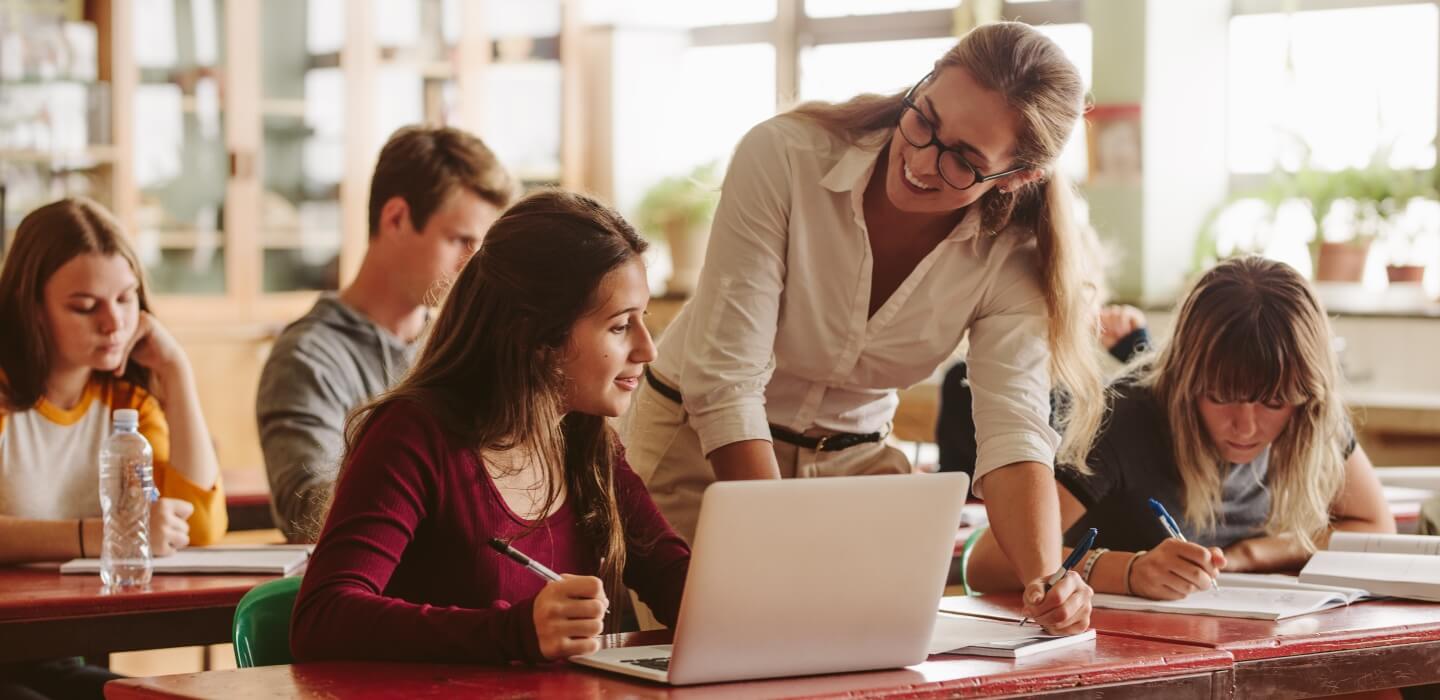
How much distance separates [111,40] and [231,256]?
799mm

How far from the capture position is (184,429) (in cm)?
A: 262

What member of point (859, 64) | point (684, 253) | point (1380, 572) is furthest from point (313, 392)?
point (859, 64)

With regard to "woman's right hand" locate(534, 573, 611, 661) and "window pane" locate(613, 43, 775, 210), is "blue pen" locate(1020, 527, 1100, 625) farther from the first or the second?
"window pane" locate(613, 43, 775, 210)

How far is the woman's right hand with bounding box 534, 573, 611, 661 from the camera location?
1467 millimetres

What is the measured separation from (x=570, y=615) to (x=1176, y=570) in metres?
0.90

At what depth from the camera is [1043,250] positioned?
84.7 inches

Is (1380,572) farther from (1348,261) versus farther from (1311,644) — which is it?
(1348,261)

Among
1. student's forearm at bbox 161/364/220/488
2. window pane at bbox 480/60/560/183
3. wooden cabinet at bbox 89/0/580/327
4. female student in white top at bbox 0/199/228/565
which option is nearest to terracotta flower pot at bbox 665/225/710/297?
window pane at bbox 480/60/560/183

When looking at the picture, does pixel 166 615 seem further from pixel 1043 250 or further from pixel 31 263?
pixel 1043 250

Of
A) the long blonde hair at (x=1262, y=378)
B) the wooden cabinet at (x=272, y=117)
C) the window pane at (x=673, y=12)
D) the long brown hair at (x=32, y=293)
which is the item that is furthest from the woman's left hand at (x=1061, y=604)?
the window pane at (x=673, y=12)

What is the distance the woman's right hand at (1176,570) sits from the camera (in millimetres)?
2037

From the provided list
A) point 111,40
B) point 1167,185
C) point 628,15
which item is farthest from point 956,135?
point 628,15

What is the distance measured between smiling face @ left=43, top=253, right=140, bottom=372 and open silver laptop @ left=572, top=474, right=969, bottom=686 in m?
1.25

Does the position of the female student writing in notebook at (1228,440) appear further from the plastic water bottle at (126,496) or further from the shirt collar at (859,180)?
the plastic water bottle at (126,496)
